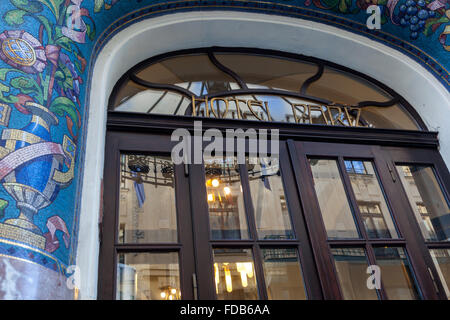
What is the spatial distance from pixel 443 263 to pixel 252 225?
4.49 ft

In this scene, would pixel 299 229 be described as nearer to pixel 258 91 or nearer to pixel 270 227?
pixel 270 227

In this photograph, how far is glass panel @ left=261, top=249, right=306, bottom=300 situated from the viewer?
7.69ft

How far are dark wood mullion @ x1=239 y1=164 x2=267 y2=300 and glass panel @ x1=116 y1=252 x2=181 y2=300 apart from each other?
46 centimetres

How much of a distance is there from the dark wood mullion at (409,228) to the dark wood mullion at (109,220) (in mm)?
1869

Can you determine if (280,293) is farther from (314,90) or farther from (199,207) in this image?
(314,90)

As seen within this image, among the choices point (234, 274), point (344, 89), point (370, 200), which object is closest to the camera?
point (234, 274)

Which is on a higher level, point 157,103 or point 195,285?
point 157,103

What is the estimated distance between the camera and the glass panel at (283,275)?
7.69 feet

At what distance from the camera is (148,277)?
2.21 metres

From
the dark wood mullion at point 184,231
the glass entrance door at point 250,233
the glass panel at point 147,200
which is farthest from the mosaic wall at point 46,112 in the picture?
the glass entrance door at point 250,233

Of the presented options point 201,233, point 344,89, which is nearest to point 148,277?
point 201,233

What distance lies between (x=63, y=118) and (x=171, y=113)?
1.04 m

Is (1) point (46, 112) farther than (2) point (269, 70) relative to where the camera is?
No
